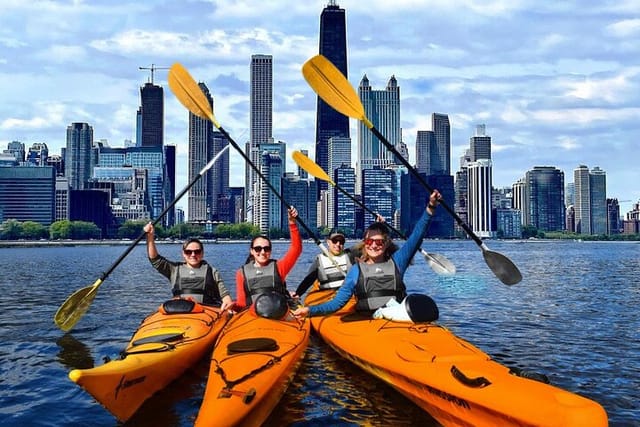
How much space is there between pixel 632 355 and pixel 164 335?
8.52 meters

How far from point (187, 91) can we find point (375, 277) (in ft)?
21.9

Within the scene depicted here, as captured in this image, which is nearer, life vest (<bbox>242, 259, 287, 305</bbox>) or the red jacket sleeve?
life vest (<bbox>242, 259, 287, 305</bbox>)

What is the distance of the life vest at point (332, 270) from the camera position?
12.0 metres

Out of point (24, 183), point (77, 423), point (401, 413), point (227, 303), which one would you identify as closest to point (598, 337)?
point (401, 413)

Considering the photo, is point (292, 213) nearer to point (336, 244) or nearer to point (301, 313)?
point (336, 244)

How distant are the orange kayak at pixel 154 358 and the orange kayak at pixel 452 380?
2.13 m

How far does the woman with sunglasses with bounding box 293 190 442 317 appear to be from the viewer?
8578mm

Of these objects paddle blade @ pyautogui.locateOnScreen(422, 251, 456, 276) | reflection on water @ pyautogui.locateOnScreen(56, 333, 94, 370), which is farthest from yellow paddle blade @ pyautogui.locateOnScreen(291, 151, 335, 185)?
reflection on water @ pyautogui.locateOnScreen(56, 333, 94, 370)

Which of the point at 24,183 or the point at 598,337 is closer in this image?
the point at 598,337

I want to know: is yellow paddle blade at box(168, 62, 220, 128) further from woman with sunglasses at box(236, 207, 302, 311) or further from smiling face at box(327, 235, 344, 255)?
woman with sunglasses at box(236, 207, 302, 311)

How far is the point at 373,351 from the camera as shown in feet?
24.5

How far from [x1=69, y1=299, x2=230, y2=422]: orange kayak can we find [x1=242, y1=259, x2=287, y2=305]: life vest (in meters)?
0.64

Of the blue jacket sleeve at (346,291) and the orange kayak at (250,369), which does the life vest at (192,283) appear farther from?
the blue jacket sleeve at (346,291)

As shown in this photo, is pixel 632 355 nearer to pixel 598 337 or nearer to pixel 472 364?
pixel 598 337
